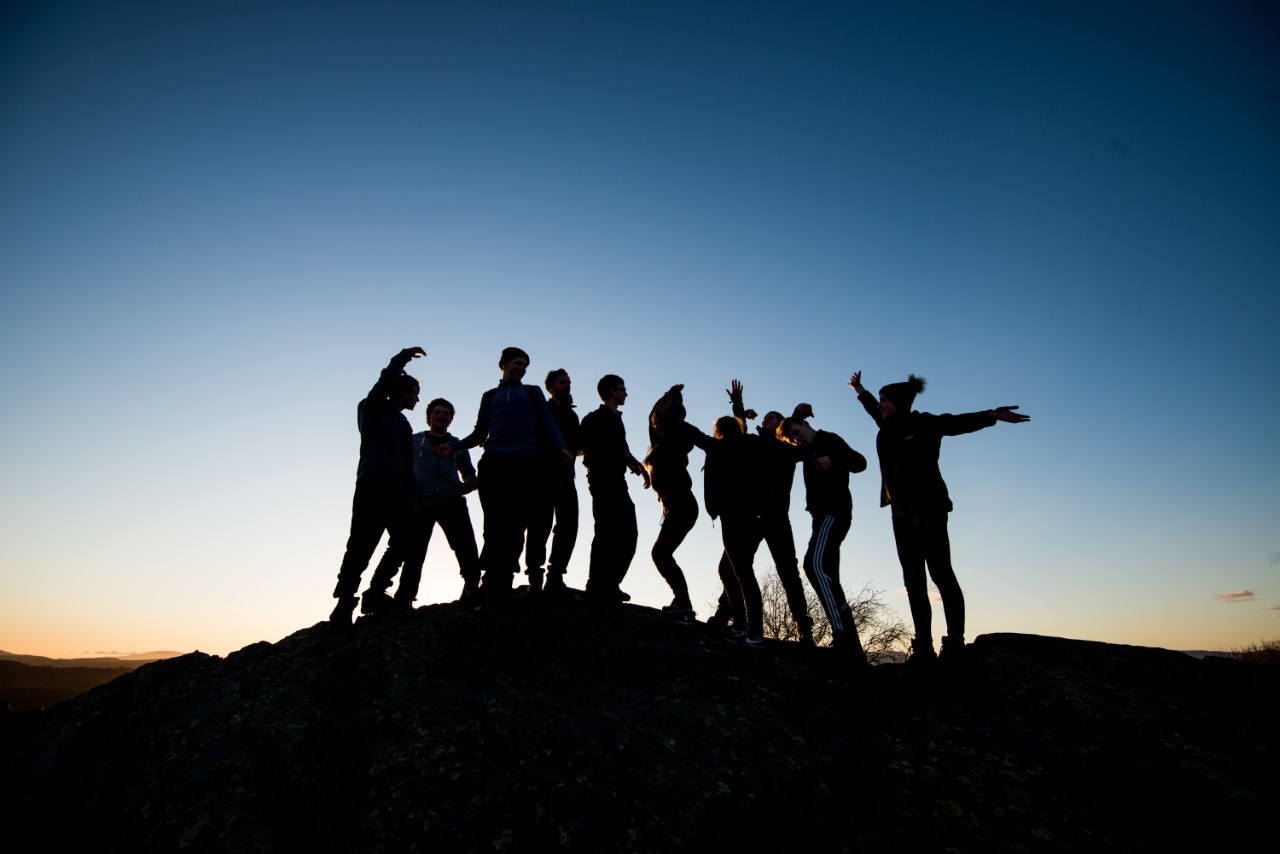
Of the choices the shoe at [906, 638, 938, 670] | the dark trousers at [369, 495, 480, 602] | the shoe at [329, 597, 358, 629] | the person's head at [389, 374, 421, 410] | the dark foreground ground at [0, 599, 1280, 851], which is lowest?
the dark foreground ground at [0, 599, 1280, 851]

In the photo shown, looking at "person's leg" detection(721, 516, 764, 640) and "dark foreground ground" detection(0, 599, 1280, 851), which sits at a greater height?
"person's leg" detection(721, 516, 764, 640)

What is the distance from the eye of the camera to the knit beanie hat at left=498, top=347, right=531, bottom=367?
232 inches

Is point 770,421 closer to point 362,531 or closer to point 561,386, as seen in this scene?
point 561,386

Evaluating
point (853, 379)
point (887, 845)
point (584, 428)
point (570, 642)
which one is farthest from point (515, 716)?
point (853, 379)

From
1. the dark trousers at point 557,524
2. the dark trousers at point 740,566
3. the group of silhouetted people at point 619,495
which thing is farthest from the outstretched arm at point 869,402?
the dark trousers at point 557,524

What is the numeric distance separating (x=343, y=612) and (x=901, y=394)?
18.3 feet

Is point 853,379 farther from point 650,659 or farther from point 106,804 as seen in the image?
point 106,804

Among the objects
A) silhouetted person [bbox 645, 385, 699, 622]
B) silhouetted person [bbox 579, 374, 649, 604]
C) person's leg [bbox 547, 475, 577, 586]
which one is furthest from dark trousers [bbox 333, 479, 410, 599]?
silhouetted person [bbox 645, 385, 699, 622]

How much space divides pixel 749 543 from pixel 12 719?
6047 millimetres

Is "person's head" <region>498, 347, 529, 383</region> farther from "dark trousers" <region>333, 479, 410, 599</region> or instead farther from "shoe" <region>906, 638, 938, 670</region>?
"shoe" <region>906, 638, 938, 670</region>

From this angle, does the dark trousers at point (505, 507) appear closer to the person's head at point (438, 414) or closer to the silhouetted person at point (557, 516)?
the silhouetted person at point (557, 516)

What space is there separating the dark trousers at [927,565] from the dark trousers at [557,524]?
3.15 meters

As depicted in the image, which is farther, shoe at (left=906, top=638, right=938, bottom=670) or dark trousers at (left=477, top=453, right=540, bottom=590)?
dark trousers at (left=477, top=453, right=540, bottom=590)

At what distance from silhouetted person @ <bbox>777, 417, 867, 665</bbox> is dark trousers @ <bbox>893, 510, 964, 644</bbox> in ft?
1.84
